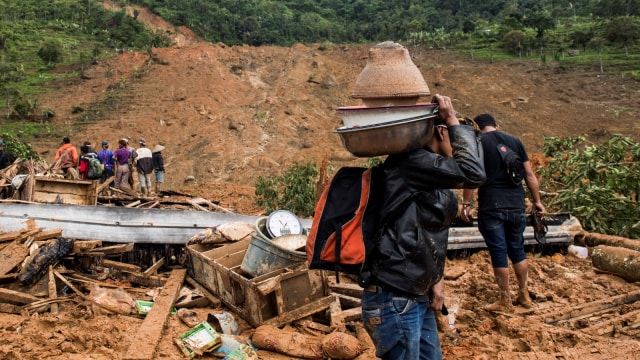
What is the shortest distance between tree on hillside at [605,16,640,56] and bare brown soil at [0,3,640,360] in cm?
483

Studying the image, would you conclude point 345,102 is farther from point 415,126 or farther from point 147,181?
point 415,126

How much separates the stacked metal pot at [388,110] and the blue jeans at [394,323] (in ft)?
2.33

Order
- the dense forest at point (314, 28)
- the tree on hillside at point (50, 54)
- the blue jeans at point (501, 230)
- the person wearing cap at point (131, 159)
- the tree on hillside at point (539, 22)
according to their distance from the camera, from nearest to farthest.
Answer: the blue jeans at point (501, 230), the person wearing cap at point (131, 159), the tree on hillside at point (50, 54), the dense forest at point (314, 28), the tree on hillside at point (539, 22)

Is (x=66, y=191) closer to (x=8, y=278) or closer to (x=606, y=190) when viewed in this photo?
(x=8, y=278)

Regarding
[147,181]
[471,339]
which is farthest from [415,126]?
[147,181]

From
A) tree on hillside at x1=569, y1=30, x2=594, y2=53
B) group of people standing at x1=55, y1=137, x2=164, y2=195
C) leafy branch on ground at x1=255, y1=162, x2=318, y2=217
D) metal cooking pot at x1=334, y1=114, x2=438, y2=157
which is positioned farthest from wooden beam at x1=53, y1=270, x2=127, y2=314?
tree on hillside at x1=569, y1=30, x2=594, y2=53

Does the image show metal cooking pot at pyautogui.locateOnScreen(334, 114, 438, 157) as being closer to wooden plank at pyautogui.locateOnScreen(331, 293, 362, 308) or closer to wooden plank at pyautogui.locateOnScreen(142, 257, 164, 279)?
wooden plank at pyautogui.locateOnScreen(331, 293, 362, 308)

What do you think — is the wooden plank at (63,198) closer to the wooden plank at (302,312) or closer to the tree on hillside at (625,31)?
the wooden plank at (302,312)

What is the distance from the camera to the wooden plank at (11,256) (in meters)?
5.39

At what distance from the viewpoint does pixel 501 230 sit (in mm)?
4457

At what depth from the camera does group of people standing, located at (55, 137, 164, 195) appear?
34.6 feet

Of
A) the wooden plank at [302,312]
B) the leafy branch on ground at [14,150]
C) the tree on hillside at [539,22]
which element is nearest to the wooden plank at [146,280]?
the wooden plank at [302,312]

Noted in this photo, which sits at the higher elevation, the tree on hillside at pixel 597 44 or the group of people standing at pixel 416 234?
the tree on hillside at pixel 597 44

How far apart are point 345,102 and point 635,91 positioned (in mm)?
12670
